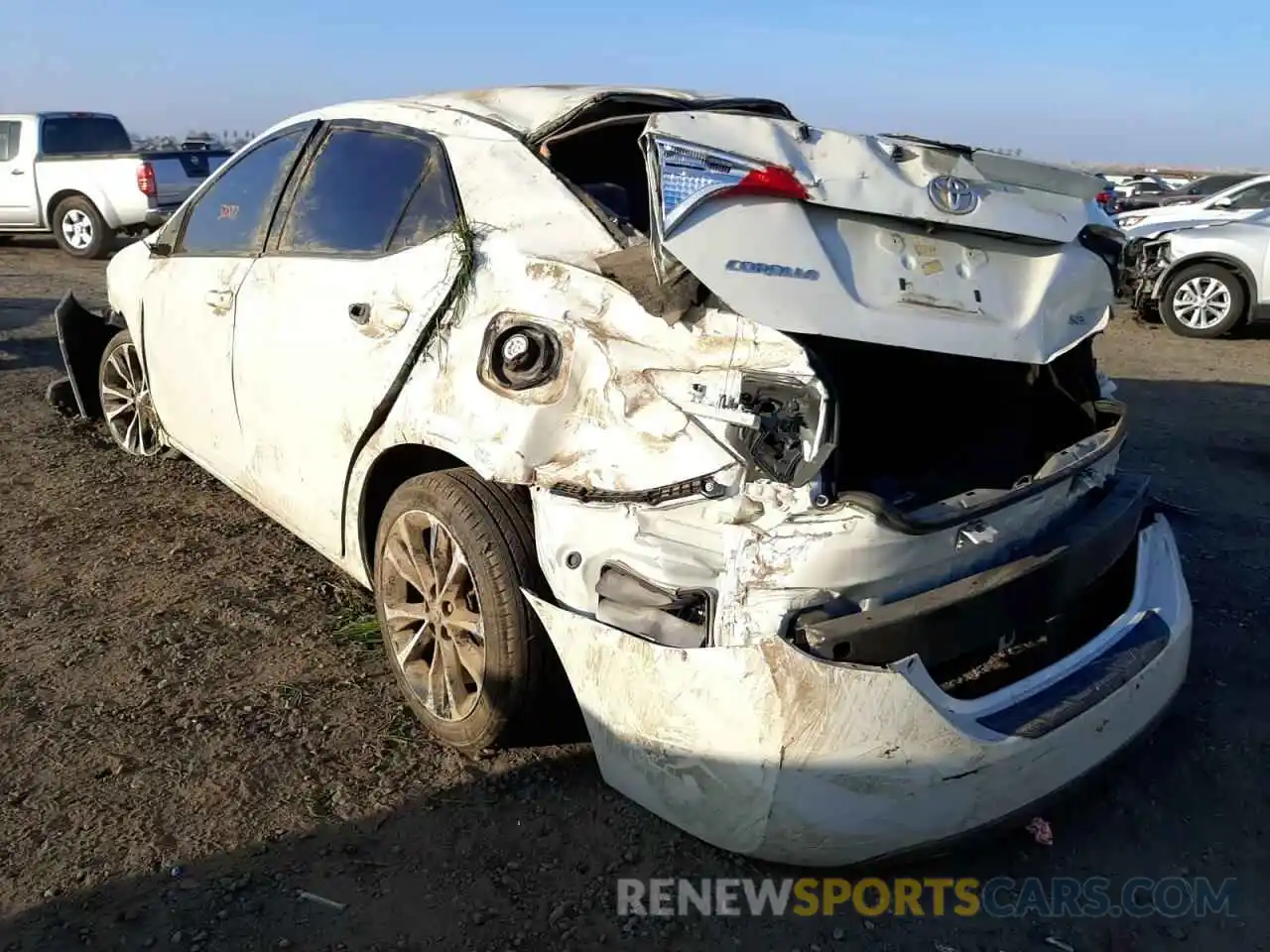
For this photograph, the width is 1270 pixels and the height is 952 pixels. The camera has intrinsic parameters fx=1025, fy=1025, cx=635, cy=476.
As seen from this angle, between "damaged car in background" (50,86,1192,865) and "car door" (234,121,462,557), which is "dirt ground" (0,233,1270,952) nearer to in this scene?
"damaged car in background" (50,86,1192,865)

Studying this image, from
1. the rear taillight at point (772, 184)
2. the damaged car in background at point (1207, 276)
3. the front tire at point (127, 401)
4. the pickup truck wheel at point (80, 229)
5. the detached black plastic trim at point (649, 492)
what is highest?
the rear taillight at point (772, 184)

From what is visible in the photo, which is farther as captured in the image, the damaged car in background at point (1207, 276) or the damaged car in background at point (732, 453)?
the damaged car in background at point (1207, 276)

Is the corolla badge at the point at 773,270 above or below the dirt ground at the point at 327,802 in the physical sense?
above

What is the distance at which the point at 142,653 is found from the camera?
341 cm

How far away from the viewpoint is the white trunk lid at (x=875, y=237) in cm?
235

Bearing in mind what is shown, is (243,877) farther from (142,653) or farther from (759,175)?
(759,175)

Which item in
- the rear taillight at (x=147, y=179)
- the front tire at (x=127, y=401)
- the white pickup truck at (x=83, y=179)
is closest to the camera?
the front tire at (x=127, y=401)

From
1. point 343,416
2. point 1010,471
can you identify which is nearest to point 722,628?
point 1010,471

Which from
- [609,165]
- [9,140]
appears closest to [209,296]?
[609,165]

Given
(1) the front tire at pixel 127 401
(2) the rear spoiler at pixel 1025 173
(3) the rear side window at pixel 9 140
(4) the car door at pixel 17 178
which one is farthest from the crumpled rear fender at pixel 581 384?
(3) the rear side window at pixel 9 140

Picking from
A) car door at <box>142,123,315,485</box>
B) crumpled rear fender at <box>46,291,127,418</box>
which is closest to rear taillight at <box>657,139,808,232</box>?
car door at <box>142,123,315,485</box>

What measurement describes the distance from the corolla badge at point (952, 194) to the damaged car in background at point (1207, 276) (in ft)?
26.5

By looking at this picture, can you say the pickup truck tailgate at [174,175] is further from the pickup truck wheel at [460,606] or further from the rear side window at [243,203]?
the pickup truck wheel at [460,606]

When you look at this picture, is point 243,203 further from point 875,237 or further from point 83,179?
point 83,179
